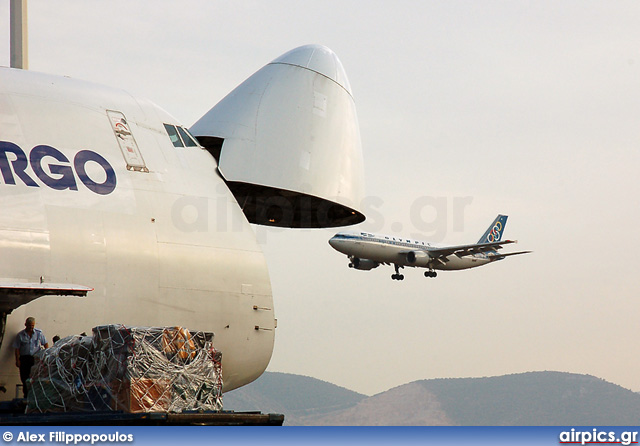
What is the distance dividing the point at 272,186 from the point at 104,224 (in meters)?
4.71

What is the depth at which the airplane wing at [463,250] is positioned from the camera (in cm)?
7706

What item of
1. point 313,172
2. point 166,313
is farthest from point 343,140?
point 166,313

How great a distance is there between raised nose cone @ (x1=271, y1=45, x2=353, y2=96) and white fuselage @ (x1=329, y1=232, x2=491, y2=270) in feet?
161

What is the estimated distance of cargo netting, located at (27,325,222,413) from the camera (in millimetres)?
10281

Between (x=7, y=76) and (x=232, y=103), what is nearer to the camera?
(x=7, y=76)

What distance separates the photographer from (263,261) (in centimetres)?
1631

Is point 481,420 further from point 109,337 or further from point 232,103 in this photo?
point 109,337

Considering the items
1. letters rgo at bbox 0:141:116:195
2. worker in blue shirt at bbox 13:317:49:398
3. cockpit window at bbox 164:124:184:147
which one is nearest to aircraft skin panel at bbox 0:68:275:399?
letters rgo at bbox 0:141:116:195

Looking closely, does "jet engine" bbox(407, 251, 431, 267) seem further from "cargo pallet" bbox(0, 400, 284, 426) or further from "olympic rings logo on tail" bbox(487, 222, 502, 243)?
"cargo pallet" bbox(0, 400, 284, 426)

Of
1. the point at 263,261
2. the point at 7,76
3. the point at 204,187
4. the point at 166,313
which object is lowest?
the point at 166,313

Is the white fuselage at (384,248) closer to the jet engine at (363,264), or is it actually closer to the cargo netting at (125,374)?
the jet engine at (363,264)

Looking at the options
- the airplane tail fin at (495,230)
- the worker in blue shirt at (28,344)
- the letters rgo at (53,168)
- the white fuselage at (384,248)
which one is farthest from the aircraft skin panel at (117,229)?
the airplane tail fin at (495,230)

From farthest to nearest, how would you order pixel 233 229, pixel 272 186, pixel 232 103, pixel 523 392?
1. pixel 523 392
2. pixel 232 103
3. pixel 272 186
4. pixel 233 229

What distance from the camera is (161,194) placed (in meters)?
14.8
